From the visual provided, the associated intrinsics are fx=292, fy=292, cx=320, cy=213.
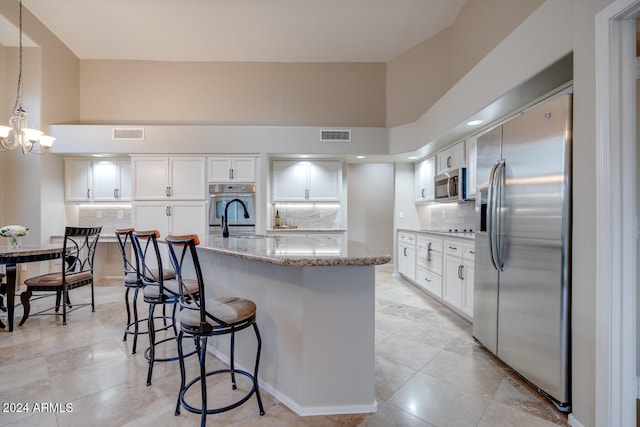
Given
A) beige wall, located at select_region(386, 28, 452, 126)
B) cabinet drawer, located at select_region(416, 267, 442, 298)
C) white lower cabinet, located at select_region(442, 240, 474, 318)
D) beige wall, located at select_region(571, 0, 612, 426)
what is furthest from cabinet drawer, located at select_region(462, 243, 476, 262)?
beige wall, located at select_region(386, 28, 452, 126)

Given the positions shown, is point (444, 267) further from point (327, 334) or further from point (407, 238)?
point (327, 334)

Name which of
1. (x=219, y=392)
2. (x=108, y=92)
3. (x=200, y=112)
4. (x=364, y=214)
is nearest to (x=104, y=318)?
(x=219, y=392)

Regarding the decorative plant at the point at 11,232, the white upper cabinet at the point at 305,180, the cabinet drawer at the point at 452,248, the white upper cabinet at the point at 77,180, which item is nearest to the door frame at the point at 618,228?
the cabinet drawer at the point at 452,248

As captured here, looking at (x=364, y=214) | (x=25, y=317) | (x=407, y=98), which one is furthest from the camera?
(x=364, y=214)

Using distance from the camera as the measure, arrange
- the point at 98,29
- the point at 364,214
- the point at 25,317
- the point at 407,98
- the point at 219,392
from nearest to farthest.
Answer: the point at 219,392
the point at 25,317
the point at 98,29
the point at 407,98
the point at 364,214

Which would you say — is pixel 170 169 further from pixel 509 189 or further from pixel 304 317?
pixel 509 189

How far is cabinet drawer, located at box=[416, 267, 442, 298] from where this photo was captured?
3.75 m

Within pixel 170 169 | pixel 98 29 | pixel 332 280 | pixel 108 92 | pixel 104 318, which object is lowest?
pixel 104 318

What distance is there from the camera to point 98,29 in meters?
4.65

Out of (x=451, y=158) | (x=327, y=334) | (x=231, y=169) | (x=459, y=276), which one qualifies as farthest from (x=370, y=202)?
(x=327, y=334)

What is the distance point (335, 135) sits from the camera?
4914mm

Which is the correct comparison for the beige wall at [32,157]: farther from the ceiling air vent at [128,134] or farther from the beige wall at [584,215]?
the beige wall at [584,215]

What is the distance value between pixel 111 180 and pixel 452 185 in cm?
561

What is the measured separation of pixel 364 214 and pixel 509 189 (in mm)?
4154
